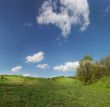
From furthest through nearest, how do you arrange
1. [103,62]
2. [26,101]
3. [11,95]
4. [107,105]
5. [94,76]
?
[103,62] < [94,76] < [107,105] < [11,95] < [26,101]

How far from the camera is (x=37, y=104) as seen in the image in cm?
3203

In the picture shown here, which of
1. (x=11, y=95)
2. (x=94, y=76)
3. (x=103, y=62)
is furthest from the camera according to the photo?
(x=103, y=62)

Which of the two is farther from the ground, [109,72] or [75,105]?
[109,72]

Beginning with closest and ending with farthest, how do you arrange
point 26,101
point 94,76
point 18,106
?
point 18,106, point 26,101, point 94,76

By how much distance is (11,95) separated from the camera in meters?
34.5

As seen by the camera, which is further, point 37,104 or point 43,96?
point 43,96

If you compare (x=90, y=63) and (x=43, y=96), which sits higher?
(x=90, y=63)

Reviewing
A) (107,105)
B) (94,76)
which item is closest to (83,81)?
(94,76)

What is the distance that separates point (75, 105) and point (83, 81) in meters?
77.9

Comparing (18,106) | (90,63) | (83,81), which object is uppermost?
(90,63)

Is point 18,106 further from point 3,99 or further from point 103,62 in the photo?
point 103,62

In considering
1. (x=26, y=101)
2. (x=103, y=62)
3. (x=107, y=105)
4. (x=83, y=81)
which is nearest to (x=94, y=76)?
(x=83, y=81)

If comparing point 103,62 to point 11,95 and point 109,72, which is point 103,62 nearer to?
point 109,72

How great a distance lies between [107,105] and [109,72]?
259 ft
